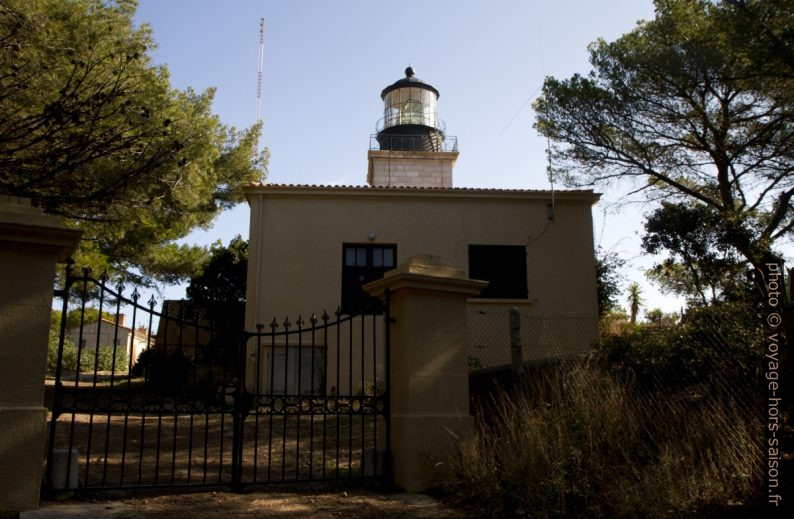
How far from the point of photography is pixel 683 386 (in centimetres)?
922

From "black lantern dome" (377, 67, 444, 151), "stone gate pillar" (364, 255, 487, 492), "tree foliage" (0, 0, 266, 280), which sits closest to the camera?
"stone gate pillar" (364, 255, 487, 492)

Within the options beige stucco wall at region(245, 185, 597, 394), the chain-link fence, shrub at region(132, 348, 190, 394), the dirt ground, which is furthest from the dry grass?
beige stucco wall at region(245, 185, 597, 394)

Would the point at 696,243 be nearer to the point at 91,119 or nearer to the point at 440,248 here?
the point at 440,248

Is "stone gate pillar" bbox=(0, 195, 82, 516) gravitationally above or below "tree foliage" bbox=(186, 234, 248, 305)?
below

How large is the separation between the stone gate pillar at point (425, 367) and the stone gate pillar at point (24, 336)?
319 cm

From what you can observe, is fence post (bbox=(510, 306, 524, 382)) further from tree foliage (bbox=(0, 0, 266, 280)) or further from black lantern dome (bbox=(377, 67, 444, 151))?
black lantern dome (bbox=(377, 67, 444, 151))

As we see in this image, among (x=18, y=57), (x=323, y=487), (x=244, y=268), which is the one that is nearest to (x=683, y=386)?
(x=323, y=487)

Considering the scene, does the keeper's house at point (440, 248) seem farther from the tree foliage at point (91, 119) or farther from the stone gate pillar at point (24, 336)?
the stone gate pillar at point (24, 336)

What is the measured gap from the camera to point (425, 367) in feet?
22.4

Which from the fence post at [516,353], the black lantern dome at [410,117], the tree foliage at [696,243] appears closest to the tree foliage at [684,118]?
the tree foliage at [696,243]

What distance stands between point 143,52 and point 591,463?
302 inches

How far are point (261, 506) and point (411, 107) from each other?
82.7 ft

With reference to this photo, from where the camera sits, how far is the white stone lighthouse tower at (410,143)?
26.8 metres

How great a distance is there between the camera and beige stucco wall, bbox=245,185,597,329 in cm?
1656
